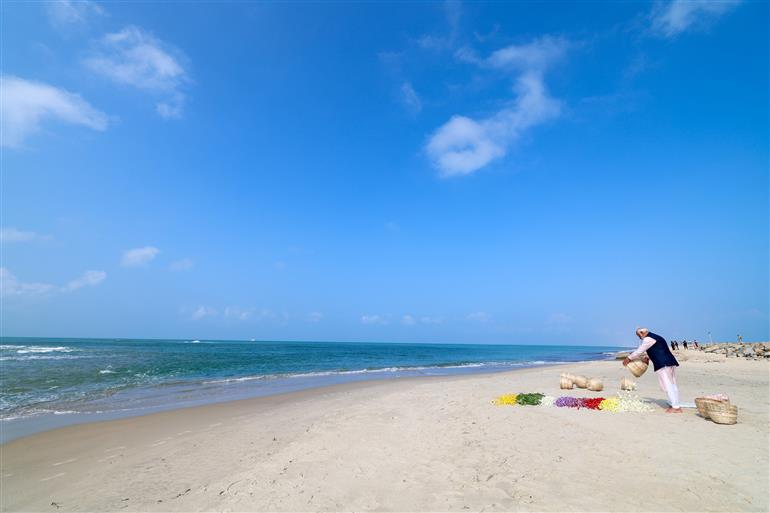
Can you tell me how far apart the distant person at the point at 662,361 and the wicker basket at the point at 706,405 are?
74 cm

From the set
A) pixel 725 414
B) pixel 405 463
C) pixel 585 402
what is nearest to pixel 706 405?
pixel 725 414

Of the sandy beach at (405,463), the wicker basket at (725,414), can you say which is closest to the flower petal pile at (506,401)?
the sandy beach at (405,463)

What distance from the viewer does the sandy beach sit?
18.2 ft

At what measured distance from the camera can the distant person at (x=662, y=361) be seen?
34.8 ft

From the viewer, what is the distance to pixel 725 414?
8.96 meters

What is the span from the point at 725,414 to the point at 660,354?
2102 millimetres

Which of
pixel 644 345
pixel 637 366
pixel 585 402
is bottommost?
pixel 585 402

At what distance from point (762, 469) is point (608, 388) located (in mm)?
11703

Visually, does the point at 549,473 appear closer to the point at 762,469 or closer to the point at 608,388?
the point at 762,469

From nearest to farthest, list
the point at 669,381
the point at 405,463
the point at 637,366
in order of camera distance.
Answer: the point at 405,463
the point at 669,381
the point at 637,366

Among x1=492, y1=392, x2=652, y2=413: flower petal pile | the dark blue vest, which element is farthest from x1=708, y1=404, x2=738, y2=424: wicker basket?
x1=492, y1=392, x2=652, y2=413: flower petal pile

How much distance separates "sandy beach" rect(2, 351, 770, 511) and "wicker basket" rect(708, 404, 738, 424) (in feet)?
0.56

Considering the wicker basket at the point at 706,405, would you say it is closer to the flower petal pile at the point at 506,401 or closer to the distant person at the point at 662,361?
the distant person at the point at 662,361

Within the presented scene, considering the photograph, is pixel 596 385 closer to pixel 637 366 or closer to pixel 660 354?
pixel 637 366
